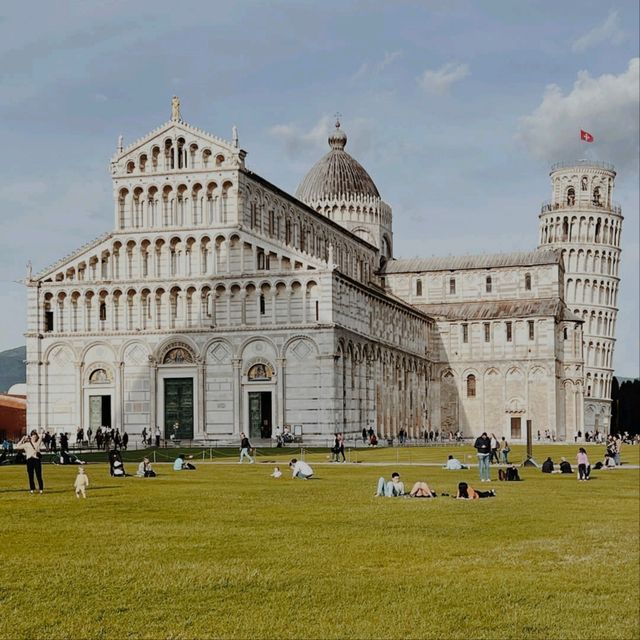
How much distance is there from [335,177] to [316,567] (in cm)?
9353

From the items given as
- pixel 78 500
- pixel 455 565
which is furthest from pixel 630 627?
pixel 78 500

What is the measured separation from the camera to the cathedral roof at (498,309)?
107 m

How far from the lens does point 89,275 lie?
7800 centimetres

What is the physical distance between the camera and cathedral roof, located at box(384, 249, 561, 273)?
11244 cm

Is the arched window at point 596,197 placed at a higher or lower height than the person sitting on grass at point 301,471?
higher

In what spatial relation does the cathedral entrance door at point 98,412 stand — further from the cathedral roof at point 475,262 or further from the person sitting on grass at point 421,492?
the person sitting on grass at point 421,492

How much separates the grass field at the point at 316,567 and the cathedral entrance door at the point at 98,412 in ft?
150

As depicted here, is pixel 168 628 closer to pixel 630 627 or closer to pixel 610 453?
pixel 630 627

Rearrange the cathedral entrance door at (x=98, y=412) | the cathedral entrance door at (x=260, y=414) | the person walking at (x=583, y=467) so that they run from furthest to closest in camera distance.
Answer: the cathedral entrance door at (x=98, y=412), the cathedral entrance door at (x=260, y=414), the person walking at (x=583, y=467)

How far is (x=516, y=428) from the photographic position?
343 ft

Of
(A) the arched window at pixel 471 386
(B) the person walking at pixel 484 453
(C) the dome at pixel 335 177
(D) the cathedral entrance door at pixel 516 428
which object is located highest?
(C) the dome at pixel 335 177

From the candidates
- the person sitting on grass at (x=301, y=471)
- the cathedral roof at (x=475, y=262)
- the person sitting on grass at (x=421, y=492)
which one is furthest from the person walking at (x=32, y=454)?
the cathedral roof at (x=475, y=262)

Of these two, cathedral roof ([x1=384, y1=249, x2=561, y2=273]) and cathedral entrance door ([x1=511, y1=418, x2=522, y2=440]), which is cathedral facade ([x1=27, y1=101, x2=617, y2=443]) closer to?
cathedral entrance door ([x1=511, y1=418, x2=522, y2=440])

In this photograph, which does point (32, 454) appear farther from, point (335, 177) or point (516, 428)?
point (335, 177)
